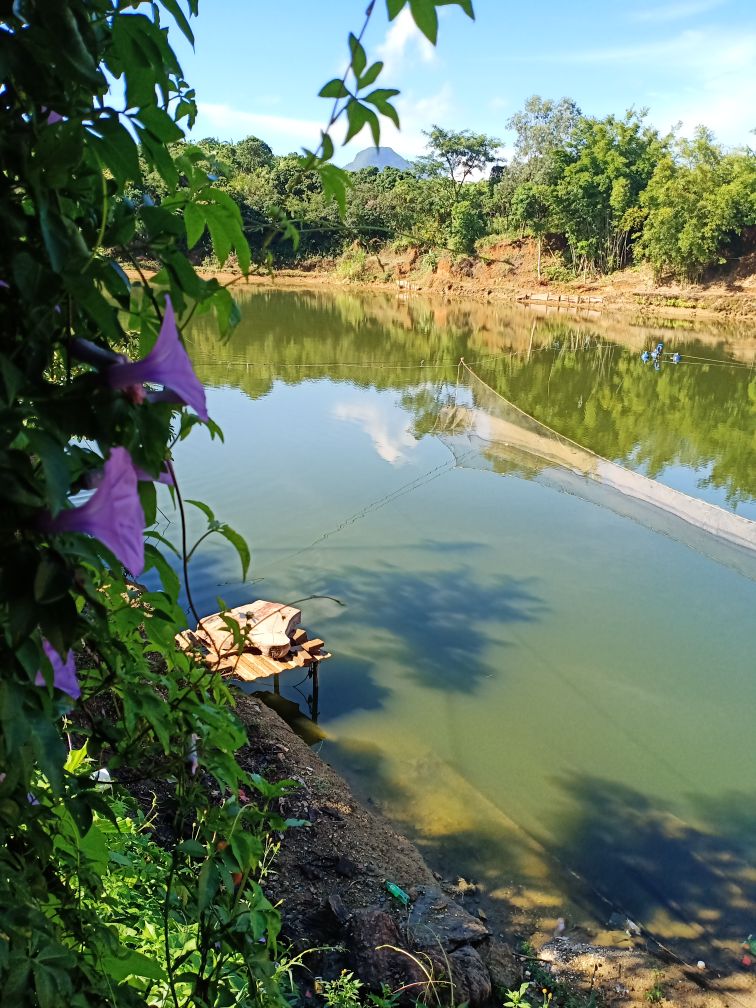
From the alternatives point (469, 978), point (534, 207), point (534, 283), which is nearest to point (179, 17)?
point (469, 978)

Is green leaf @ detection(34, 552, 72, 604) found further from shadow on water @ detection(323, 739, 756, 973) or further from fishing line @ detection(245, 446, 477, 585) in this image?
fishing line @ detection(245, 446, 477, 585)

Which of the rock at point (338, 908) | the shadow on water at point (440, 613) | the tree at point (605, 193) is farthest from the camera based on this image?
the tree at point (605, 193)

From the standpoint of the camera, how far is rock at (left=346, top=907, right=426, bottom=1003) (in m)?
2.13

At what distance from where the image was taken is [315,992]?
83.1 inches

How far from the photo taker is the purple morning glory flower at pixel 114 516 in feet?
1.24

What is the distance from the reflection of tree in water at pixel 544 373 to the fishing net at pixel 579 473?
0.68m

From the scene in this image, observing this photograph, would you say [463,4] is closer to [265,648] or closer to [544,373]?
[265,648]

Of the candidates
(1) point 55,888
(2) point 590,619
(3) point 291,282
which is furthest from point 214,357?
(3) point 291,282

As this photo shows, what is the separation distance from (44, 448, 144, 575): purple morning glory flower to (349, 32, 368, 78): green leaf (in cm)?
36

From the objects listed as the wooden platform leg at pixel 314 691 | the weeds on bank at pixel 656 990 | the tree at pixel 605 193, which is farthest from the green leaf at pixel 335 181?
the tree at pixel 605 193

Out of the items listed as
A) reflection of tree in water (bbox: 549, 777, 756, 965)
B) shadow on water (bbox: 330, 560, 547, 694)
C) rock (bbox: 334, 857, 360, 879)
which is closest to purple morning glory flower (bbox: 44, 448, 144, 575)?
rock (bbox: 334, 857, 360, 879)

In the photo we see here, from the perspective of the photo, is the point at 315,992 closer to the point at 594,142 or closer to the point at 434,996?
the point at 434,996

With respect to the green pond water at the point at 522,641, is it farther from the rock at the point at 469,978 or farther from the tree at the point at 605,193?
the tree at the point at 605,193

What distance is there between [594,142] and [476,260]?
7.05m
